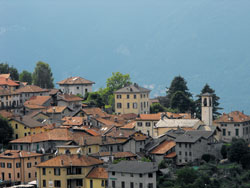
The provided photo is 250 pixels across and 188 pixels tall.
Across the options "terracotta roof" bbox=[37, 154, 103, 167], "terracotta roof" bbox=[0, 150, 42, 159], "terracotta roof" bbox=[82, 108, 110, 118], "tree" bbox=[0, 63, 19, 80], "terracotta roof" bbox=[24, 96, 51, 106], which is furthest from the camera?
"tree" bbox=[0, 63, 19, 80]

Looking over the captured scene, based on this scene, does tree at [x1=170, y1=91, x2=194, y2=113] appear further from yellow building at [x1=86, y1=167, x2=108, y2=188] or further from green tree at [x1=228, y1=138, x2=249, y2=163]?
yellow building at [x1=86, y1=167, x2=108, y2=188]

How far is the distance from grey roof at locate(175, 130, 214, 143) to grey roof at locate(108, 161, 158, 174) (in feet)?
35.4

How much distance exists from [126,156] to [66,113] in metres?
23.9

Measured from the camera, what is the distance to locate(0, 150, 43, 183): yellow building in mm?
76000

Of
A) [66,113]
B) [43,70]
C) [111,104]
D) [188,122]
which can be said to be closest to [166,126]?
[188,122]

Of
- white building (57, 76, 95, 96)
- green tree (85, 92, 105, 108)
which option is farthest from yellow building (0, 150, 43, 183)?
white building (57, 76, 95, 96)

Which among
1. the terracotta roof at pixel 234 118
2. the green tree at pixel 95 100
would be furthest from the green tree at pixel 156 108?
the terracotta roof at pixel 234 118

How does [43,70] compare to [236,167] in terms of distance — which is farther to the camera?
[43,70]

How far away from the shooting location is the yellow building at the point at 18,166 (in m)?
76.0

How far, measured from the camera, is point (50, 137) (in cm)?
8200

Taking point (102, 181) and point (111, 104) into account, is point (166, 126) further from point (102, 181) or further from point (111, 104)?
point (111, 104)

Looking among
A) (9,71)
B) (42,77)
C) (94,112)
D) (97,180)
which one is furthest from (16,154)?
(42,77)

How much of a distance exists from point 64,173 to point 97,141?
9.47 meters

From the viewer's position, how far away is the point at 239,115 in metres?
96.1
